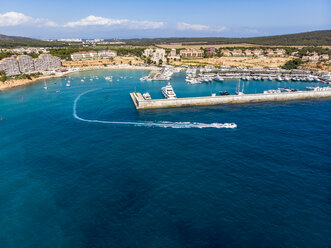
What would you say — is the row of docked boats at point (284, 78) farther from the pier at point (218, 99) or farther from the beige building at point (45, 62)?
the beige building at point (45, 62)

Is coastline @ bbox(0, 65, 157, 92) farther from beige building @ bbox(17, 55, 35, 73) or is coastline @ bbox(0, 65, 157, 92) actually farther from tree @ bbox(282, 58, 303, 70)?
tree @ bbox(282, 58, 303, 70)

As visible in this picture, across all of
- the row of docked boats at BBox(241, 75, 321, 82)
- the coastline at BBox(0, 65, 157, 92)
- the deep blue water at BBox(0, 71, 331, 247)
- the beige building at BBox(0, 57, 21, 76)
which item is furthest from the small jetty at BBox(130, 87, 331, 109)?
the beige building at BBox(0, 57, 21, 76)

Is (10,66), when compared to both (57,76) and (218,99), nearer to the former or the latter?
(57,76)

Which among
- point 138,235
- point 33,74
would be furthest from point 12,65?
point 138,235

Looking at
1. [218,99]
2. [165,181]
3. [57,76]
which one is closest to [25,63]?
[57,76]

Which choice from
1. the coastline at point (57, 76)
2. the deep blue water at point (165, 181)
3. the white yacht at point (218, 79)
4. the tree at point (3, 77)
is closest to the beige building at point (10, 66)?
the tree at point (3, 77)
